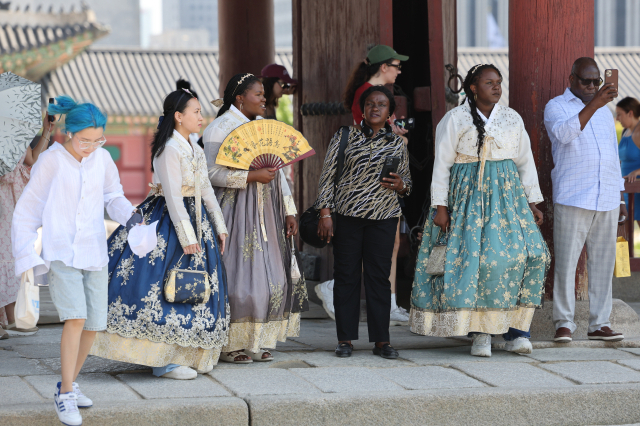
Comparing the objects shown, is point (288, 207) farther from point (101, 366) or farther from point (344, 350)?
point (101, 366)

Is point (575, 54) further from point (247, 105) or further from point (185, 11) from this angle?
point (185, 11)

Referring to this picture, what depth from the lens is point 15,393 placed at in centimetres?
374

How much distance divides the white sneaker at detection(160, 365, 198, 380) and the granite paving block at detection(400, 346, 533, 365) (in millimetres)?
1334

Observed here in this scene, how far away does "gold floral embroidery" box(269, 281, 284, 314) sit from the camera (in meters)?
4.57

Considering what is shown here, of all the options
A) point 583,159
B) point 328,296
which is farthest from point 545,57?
point 328,296

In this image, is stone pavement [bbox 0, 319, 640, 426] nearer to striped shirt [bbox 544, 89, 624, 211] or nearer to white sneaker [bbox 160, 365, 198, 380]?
white sneaker [bbox 160, 365, 198, 380]

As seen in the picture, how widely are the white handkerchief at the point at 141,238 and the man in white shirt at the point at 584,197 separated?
9.07 ft

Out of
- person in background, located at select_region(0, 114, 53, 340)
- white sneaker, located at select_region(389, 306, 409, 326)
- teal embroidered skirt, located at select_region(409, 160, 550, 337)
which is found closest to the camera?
teal embroidered skirt, located at select_region(409, 160, 550, 337)

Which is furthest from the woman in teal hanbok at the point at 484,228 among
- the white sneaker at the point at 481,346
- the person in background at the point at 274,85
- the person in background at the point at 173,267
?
the person in background at the point at 274,85

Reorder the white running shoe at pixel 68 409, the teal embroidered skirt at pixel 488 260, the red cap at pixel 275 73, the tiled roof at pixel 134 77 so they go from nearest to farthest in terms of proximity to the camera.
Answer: the white running shoe at pixel 68 409 < the teal embroidered skirt at pixel 488 260 < the red cap at pixel 275 73 < the tiled roof at pixel 134 77

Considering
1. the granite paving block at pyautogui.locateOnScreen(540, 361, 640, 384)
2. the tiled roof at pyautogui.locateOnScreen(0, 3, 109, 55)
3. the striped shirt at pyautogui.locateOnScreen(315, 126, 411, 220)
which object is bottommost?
the granite paving block at pyautogui.locateOnScreen(540, 361, 640, 384)

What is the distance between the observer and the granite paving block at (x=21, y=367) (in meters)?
4.21

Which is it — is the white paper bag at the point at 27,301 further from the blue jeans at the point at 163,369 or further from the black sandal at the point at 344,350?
the black sandal at the point at 344,350

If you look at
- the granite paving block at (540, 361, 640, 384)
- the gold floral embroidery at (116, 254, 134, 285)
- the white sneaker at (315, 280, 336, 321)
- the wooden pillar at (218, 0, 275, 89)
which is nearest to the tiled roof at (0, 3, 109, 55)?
the wooden pillar at (218, 0, 275, 89)
